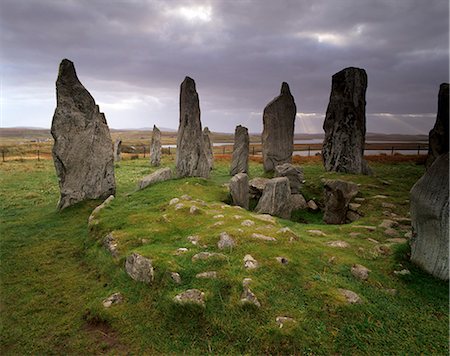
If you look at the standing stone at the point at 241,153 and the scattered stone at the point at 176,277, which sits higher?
the standing stone at the point at 241,153

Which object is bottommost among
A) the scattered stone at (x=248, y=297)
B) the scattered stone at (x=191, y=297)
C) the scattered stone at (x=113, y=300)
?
the scattered stone at (x=113, y=300)

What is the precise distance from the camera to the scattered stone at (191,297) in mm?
6531

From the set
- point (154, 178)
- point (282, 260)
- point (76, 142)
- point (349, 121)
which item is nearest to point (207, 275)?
point (282, 260)

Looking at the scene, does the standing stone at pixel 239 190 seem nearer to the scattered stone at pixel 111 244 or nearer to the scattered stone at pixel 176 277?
the scattered stone at pixel 111 244

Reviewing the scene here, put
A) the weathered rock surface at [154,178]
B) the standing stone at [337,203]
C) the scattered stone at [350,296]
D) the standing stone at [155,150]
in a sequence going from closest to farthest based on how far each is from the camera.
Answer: the scattered stone at [350,296] < the standing stone at [337,203] < the weathered rock surface at [154,178] < the standing stone at [155,150]

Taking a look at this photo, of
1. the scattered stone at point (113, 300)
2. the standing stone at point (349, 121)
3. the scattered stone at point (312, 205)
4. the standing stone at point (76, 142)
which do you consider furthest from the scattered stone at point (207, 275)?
the standing stone at point (349, 121)

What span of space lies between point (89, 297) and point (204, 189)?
9831 mm

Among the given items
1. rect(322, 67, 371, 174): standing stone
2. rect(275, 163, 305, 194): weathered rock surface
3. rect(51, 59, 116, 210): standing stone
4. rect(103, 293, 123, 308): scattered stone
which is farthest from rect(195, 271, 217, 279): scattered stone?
rect(322, 67, 371, 174): standing stone

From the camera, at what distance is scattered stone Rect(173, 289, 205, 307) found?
6.53 m

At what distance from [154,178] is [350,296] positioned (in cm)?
1336

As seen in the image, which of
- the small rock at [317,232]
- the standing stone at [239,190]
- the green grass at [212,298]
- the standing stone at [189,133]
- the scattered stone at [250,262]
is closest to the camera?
the green grass at [212,298]

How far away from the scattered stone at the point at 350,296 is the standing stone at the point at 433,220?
2.44m

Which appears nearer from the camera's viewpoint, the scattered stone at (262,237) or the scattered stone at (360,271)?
the scattered stone at (360,271)

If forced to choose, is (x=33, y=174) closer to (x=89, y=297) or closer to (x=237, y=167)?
(x=237, y=167)
